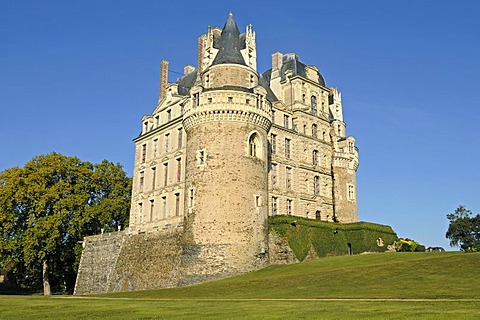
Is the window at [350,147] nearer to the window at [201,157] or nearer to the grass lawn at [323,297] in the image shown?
the grass lawn at [323,297]

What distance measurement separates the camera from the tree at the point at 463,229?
62.4m

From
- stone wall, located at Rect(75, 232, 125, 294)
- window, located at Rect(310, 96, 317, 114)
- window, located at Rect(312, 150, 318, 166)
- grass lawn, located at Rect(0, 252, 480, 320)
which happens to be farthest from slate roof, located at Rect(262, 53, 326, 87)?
stone wall, located at Rect(75, 232, 125, 294)

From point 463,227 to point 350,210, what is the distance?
25053mm

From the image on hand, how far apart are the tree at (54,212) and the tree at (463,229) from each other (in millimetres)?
40963

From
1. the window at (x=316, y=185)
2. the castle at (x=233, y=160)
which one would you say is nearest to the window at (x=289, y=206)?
the castle at (x=233, y=160)

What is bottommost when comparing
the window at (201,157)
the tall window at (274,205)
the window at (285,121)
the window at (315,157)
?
the tall window at (274,205)

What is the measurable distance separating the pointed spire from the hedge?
38.9ft

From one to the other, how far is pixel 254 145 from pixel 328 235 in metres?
9.65

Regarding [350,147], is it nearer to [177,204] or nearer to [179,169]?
[179,169]

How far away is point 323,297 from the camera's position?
19328 mm

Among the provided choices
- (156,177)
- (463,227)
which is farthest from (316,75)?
(463,227)

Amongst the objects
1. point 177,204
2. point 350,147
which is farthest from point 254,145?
point 350,147

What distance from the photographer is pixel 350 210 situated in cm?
4644

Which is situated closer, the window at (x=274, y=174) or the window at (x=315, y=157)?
the window at (x=274, y=174)
